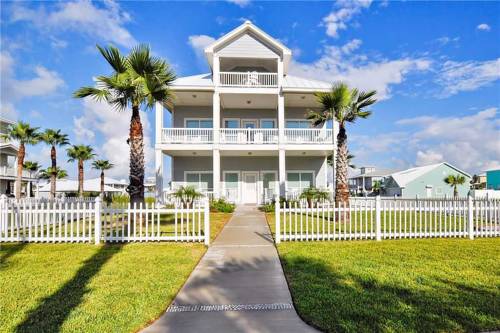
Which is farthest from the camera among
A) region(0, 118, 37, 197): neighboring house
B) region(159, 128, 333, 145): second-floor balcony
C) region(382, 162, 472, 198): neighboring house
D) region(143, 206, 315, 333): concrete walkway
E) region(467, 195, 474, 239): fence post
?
region(382, 162, 472, 198): neighboring house

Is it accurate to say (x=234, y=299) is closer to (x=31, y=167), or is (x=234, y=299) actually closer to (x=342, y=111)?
(x=342, y=111)

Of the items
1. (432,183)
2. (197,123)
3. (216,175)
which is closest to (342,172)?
(216,175)

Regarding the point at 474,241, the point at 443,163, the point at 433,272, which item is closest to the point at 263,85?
the point at 474,241

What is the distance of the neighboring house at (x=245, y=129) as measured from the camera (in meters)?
18.8

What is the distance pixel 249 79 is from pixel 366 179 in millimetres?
53352

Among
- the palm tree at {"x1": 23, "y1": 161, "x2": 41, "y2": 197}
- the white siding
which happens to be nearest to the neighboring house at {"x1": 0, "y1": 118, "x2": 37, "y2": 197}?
the palm tree at {"x1": 23, "y1": 161, "x2": 41, "y2": 197}

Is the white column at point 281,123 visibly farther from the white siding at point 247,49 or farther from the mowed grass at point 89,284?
the mowed grass at point 89,284

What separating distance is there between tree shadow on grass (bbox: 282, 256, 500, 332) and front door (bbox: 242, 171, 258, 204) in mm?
16626

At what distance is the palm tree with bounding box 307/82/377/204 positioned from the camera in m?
12.2

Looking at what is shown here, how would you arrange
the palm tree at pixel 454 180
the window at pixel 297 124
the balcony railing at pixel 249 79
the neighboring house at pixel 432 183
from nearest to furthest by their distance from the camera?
1. the balcony railing at pixel 249 79
2. the window at pixel 297 124
3. the palm tree at pixel 454 180
4. the neighboring house at pixel 432 183

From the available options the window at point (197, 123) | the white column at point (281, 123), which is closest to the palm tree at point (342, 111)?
the white column at point (281, 123)

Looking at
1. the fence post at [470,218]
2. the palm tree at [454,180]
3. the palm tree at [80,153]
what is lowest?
the fence post at [470,218]

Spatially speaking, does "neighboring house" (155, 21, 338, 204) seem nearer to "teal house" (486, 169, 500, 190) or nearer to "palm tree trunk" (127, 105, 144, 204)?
"palm tree trunk" (127, 105, 144, 204)

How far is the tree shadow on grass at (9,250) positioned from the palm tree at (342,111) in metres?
11.0
